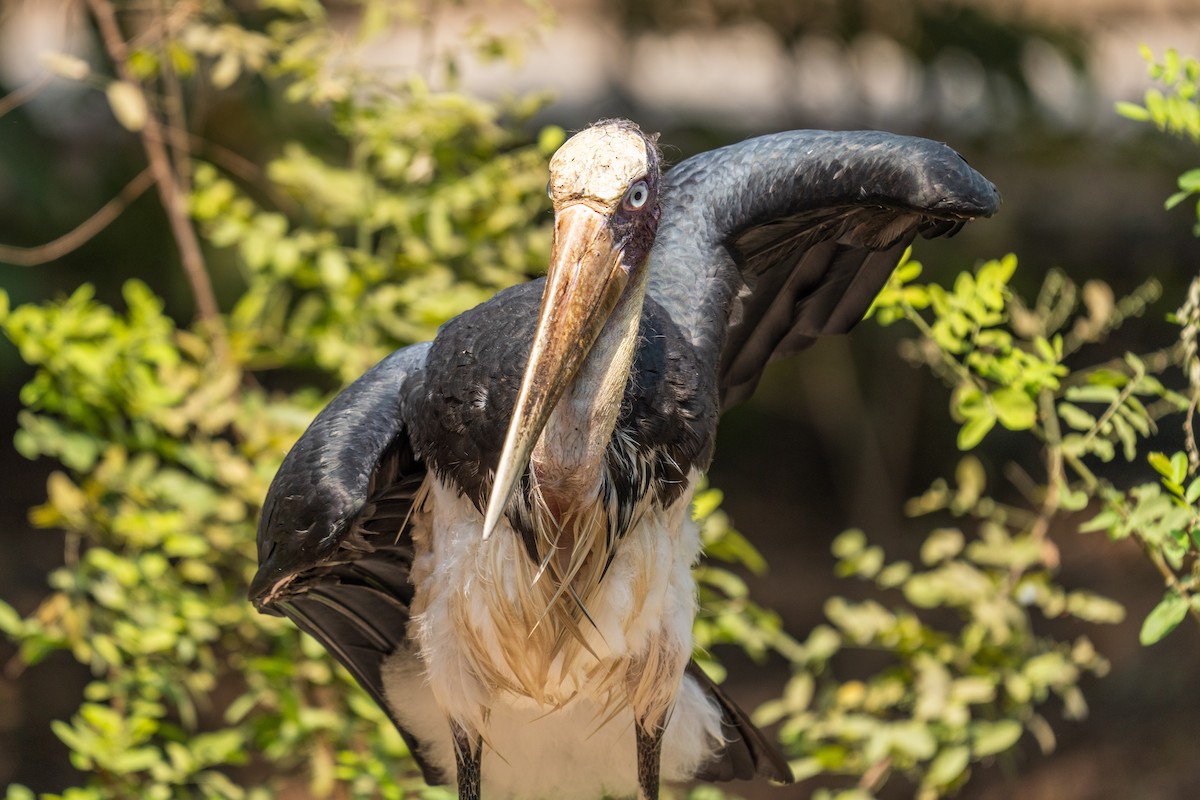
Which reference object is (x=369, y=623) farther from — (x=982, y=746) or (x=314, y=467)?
(x=982, y=746)

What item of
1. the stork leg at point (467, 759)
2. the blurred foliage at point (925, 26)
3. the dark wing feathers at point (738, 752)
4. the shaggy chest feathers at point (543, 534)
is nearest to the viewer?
the shaggy chest feathers at point (543, 534)

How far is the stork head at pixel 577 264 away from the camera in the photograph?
2.47 meters

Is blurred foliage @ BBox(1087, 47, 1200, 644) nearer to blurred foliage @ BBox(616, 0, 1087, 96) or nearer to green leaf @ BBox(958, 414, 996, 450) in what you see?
green leaf @ BBox(958, 414, 996, 450)

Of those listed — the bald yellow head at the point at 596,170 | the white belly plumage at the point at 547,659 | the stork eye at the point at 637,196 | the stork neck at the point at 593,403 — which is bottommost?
the white belly plumage at the point at 547,659

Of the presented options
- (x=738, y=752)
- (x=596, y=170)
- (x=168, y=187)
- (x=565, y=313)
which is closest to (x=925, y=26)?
(x=168, y=187)

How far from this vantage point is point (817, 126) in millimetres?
8750

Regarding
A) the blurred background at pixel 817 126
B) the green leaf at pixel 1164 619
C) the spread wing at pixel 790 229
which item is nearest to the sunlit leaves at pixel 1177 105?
the spread wing at pixel 790 229

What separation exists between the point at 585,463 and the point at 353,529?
546 mm

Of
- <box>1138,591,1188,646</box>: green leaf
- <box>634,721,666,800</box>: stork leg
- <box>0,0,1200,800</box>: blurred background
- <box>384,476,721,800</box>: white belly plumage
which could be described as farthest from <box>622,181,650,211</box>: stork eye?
<box>0,0,1200,800</box>: blurred background

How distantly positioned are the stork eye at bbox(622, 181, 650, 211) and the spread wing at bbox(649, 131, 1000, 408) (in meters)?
0.57

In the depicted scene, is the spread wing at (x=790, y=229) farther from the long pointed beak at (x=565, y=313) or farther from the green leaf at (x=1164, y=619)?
the green leaf at (x=1164, y=619)

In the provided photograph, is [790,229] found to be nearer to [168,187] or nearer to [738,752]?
[738,752]

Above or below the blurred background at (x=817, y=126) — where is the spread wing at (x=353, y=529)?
above

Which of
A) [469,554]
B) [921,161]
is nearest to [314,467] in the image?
[469,554]
